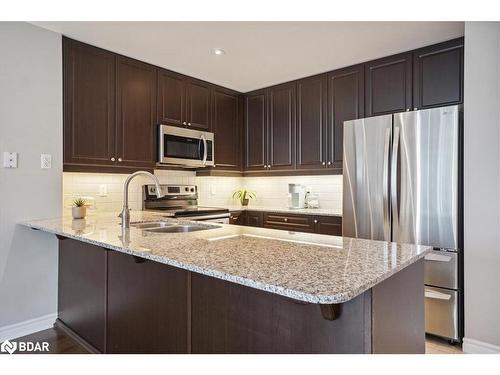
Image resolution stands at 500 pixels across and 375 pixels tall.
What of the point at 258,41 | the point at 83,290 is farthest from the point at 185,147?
the point at 83,290

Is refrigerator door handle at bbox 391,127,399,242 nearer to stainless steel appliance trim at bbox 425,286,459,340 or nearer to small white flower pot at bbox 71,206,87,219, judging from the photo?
stainless steel appliance trim at bbox 425,286,459,340

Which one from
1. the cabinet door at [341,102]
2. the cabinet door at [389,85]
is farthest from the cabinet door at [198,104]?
the cabinet door at [389,85]

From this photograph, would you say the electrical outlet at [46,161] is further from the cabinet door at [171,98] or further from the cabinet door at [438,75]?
the cabinet door at [438,75]

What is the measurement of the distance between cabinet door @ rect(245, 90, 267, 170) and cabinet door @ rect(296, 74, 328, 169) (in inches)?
20.1

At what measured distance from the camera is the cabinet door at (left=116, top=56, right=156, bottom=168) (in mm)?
3141

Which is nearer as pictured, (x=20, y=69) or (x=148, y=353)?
(x=148, y=353)

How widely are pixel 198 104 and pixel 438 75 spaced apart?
2336 millimetres

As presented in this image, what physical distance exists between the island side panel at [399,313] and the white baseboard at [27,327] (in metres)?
2.50

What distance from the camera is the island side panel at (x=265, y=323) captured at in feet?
3.65

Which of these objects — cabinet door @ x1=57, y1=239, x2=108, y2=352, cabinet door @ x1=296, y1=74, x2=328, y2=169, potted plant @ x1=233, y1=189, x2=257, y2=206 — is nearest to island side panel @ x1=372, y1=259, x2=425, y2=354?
cabinet door @ x1=57, y1=239, x2=108, y2=352
